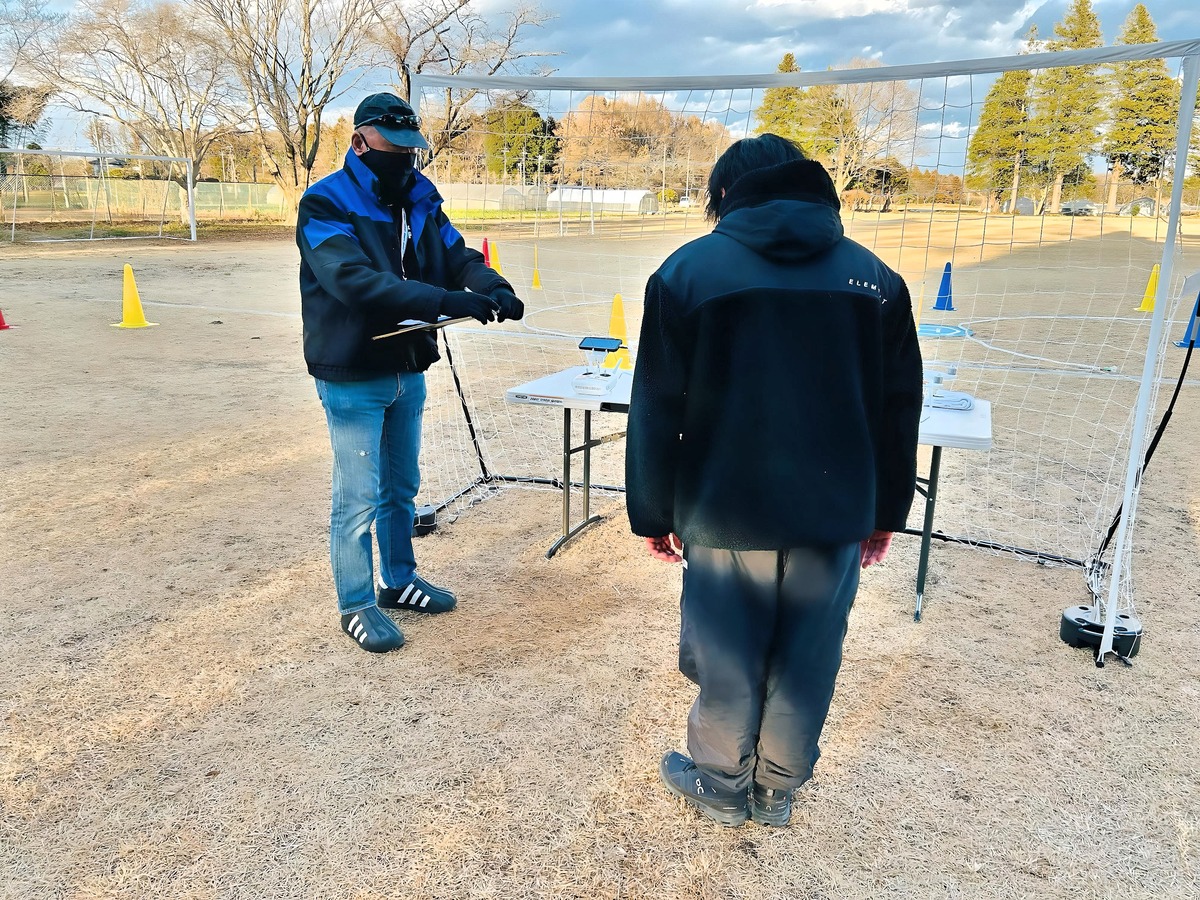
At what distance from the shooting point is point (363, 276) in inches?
98.2

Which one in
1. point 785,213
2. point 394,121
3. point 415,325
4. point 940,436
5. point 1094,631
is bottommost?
point 1094,631

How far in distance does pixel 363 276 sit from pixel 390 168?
472 millimetres

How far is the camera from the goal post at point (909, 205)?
342cm

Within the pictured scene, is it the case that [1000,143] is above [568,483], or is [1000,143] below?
above

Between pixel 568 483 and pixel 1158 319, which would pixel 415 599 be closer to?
pixel 568 483

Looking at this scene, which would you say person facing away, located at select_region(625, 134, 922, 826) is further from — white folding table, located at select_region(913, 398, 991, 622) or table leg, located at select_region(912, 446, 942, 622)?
table leg, located at select_region(912, 446, 942, 622)

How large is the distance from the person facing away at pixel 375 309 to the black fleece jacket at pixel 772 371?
3.39ft

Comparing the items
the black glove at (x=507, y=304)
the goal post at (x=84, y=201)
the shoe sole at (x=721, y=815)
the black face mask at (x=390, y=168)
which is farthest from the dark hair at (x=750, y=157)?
the goal post at (x=84, y=201)

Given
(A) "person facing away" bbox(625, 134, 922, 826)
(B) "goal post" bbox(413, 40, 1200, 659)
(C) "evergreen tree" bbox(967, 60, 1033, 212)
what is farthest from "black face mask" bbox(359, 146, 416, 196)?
(C) "evergreen tree" bbox(967, 60, 1033, 212)

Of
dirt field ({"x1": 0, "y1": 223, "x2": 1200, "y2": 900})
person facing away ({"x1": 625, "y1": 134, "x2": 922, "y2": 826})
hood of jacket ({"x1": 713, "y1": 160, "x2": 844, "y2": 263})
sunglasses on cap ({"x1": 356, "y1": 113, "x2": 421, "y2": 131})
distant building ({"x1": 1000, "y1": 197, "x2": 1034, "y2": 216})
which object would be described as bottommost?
dirt field ({"x1": 0, "y1": 223, "x2": 1200, "y2": 900})

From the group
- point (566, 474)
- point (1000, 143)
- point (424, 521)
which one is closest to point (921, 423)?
point (1000, 143)

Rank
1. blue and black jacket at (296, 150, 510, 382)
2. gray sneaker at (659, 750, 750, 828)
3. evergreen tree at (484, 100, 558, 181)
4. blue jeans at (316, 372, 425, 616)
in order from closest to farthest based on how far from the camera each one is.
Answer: gray sneaker at (659, 750, 750, 828) < blue and black jacket at (296, 150, 510, 382) < blue jeans at (316, 372, 425, 616) < evergreen tree at (484, 100, 558, 181)

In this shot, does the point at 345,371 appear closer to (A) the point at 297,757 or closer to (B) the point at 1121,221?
(A) the point at 297,757

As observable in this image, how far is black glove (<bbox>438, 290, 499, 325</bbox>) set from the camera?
101 inches
